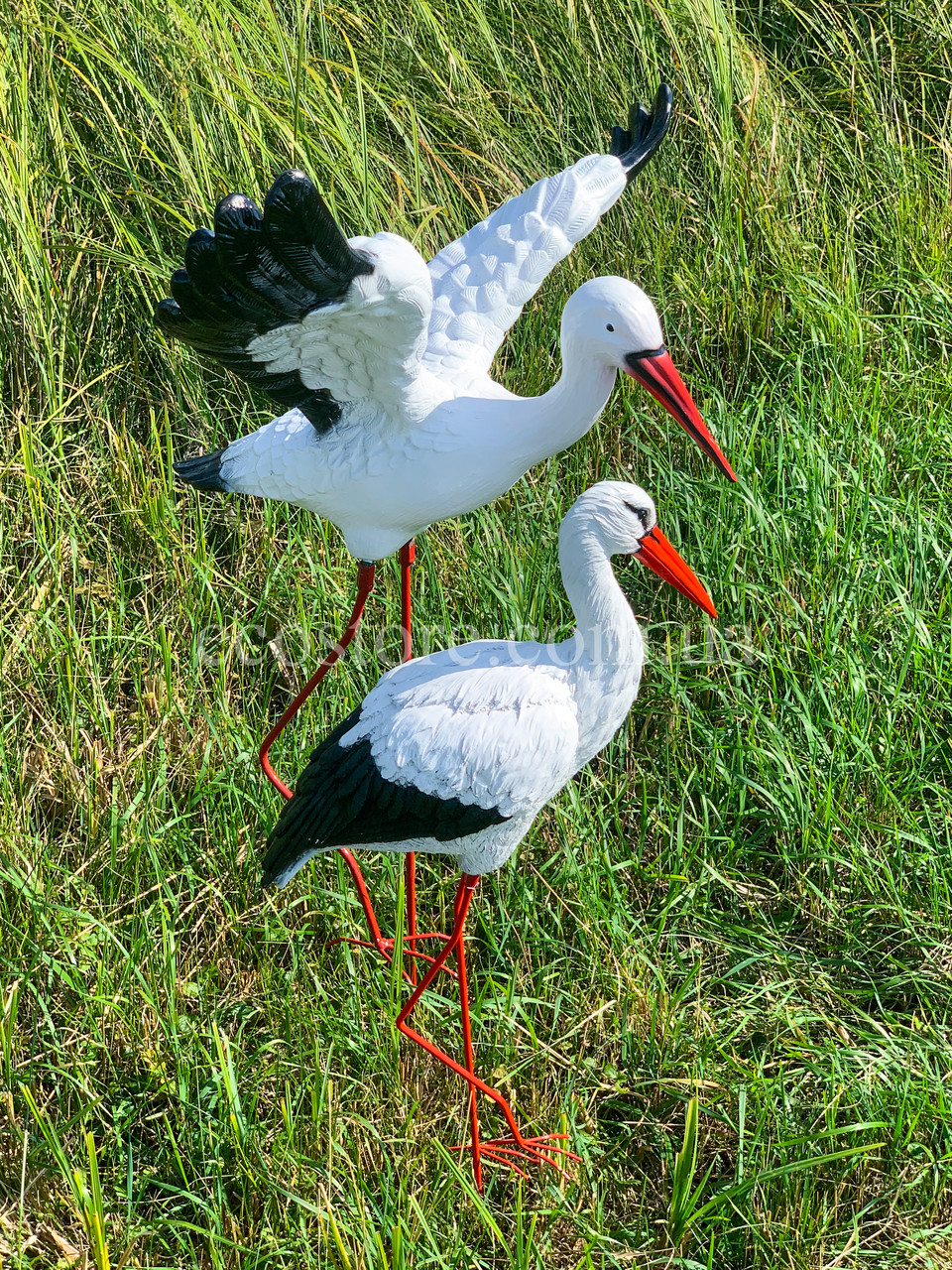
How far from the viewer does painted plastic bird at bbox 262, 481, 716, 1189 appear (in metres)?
2.46

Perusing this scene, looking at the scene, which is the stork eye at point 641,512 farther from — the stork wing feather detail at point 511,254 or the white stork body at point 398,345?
the stork wing feather detail at point 511,254

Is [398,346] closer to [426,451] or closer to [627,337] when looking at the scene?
[426,451]

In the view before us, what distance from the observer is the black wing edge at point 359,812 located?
2480mm

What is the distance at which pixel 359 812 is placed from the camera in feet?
8.19

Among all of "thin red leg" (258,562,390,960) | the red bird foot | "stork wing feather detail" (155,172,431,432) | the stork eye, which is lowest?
the red bird foot

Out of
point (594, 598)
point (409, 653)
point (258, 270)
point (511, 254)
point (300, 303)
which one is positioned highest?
point (258, 270)

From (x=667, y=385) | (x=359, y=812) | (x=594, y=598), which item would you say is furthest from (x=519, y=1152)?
(x=667, y=385)

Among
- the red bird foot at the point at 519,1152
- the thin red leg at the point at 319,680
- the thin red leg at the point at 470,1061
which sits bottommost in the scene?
the red bird foot at the point at 519,1152

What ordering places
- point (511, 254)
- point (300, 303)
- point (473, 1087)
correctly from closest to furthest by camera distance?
point (300, 303)
point (473, 1087)
point (511, 254)

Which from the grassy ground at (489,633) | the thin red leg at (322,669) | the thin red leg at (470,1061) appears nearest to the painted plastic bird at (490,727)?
the thin red leg at (470,1061)

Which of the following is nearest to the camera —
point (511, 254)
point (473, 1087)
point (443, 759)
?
point (443, 759)

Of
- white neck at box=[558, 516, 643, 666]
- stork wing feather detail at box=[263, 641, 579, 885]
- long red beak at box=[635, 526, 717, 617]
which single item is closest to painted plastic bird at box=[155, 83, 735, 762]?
long red beak at box=[635, 526, 717, 617]

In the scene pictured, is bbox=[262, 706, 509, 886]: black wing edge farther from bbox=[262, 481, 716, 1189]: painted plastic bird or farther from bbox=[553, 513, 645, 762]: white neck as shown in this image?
bbox=[553, 513, 645, 762]: white neck

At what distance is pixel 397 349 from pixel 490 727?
76 centimetres
